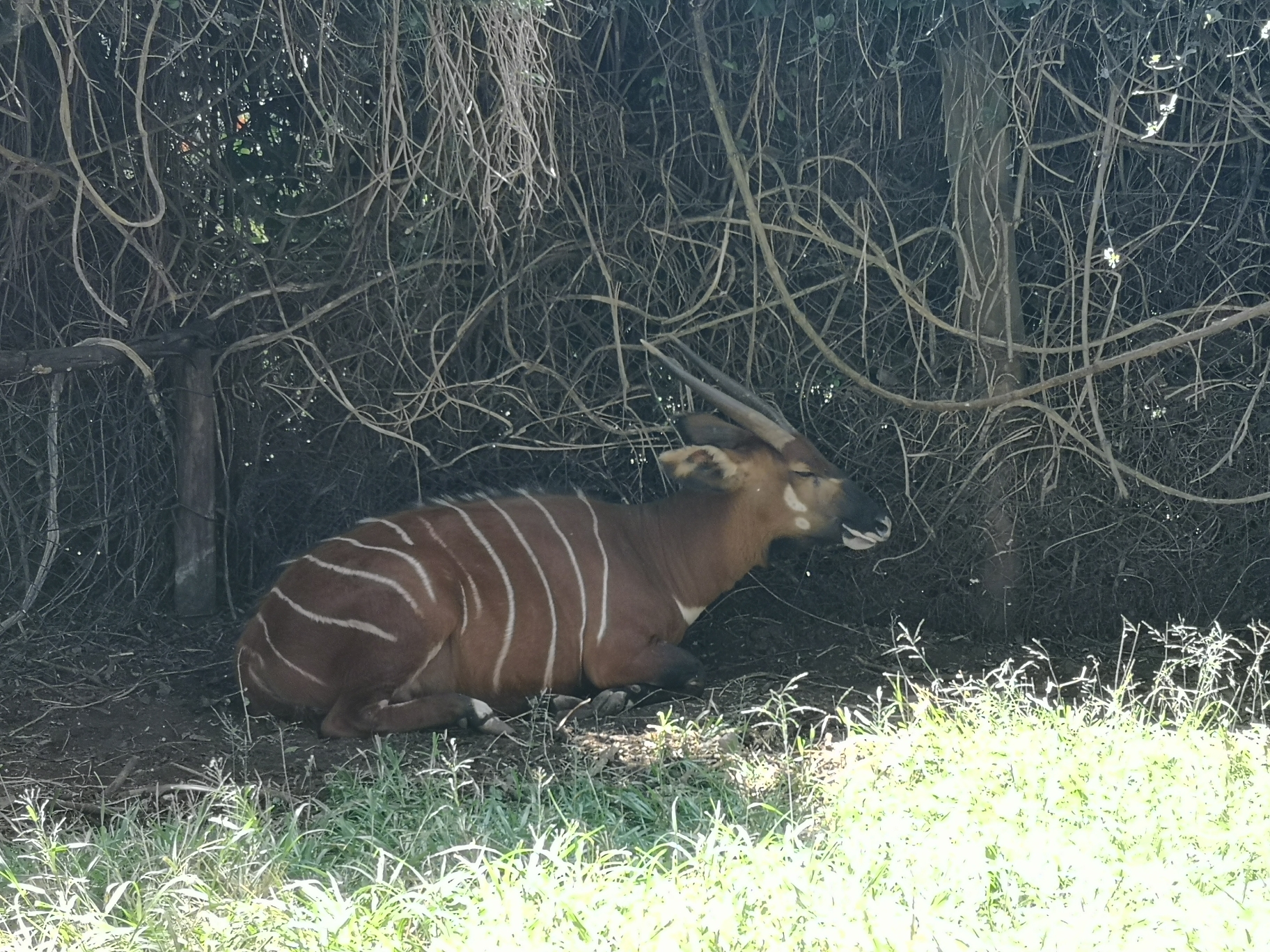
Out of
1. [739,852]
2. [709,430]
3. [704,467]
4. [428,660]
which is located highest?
[709,430]

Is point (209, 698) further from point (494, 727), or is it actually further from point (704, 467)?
point (704, 467)

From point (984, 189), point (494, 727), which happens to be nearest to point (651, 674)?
point (494, 727)

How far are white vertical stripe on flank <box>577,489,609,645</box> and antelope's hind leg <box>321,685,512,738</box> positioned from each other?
52cm

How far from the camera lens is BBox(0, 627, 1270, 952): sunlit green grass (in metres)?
1.96

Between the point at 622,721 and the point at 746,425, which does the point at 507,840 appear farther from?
the point at 746,425

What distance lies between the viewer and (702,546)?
4.23 metres

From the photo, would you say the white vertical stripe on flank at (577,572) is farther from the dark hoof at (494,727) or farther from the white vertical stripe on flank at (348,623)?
the white vertical stripe on flank at (348,623)

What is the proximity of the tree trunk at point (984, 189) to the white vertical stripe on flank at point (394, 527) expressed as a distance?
1.88 meters

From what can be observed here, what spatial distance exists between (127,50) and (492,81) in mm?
1182

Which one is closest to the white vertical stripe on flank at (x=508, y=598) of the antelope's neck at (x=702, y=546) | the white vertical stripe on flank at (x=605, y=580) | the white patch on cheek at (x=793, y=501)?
the white vertical stripe on flank at (x=605, y=580)

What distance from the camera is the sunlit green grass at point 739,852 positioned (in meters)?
1.96

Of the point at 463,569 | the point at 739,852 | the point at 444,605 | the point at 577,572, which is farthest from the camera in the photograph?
the point at 577,572

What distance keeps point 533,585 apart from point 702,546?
0.59 metres

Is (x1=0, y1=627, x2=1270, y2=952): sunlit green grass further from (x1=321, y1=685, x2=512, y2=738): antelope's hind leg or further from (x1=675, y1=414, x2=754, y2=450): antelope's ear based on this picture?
(x1=675, y1=414, x2=754, y2=450): antelope's ear
